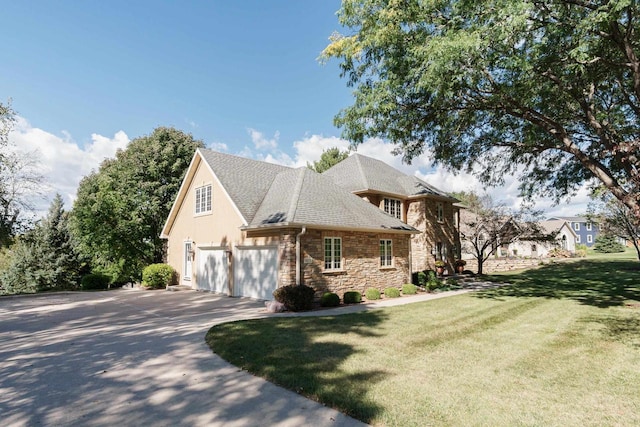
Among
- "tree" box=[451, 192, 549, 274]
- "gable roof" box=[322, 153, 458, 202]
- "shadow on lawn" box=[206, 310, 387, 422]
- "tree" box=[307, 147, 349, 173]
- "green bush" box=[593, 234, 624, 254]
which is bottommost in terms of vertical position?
"shadow on lawn" box=[206, 310, 387, 422]

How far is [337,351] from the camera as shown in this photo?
22.8 feet

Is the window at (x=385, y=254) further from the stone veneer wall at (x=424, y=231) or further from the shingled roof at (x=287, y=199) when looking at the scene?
the stone veneer wall at (x=424, y=231)

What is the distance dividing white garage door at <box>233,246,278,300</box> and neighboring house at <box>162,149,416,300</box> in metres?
0.04

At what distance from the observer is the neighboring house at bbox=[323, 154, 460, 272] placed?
21812 mm

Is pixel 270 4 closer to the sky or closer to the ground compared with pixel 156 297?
closer to the sky

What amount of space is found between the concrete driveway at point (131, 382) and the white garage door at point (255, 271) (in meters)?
4.05

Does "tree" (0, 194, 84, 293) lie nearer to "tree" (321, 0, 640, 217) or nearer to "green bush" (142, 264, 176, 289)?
"green bush" (142, 264, 176, 289)

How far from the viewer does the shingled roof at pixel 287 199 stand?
47.6ft

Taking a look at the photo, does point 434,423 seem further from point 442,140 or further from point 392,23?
point 442,140

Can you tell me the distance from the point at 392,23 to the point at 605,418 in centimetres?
1048

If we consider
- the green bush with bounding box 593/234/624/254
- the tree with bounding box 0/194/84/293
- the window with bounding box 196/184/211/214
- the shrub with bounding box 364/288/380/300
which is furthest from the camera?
the green bush with bounding box 593/234/624/254

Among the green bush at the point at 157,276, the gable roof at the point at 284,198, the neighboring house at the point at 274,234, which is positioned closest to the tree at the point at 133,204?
the neighboring house at the point at 274,234

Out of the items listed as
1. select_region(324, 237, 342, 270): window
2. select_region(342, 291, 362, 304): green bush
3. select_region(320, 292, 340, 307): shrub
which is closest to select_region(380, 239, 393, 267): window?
select_region(324, 237, 342, 270): window

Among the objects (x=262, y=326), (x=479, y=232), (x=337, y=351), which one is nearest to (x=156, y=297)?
(x=262, y=326)
